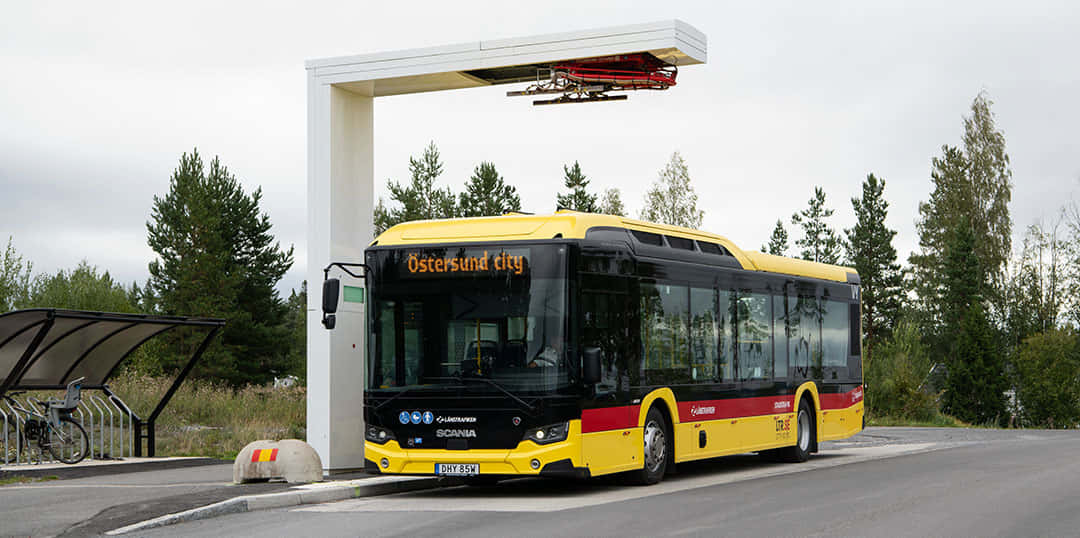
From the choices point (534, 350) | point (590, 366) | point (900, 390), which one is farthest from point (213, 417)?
point (900, 390)

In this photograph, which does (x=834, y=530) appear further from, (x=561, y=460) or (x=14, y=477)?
(x=14, y=477)

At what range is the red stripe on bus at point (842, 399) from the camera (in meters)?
21.3

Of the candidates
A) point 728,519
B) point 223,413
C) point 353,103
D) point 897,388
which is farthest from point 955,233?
point 728,519

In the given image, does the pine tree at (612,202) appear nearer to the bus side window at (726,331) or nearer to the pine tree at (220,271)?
the pine tree at (220,271)

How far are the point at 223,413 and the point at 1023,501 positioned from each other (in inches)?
788

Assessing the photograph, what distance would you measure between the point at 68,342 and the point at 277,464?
7.42 meters

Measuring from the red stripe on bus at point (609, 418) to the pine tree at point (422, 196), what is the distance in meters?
49.6

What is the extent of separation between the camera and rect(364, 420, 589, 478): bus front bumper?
44.9ft

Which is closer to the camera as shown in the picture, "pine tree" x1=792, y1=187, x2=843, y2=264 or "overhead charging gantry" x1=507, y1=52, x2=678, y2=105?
"overhead charging gantry" x1=507, y1=52, x2=678, y2=105

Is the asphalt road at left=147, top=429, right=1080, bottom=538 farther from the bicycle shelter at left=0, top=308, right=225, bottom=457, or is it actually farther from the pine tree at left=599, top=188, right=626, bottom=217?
the pine tree at left=599, top=188, right=626, bottom=217

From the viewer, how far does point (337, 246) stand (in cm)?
1759

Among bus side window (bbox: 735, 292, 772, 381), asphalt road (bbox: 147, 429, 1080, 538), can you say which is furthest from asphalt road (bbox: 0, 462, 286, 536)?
bus side window (bbox: 735, 292, 772, 381)

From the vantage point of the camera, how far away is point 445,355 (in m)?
14.2

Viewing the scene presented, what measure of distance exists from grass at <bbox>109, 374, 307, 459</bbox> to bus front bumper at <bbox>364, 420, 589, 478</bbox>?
30.3 feet
